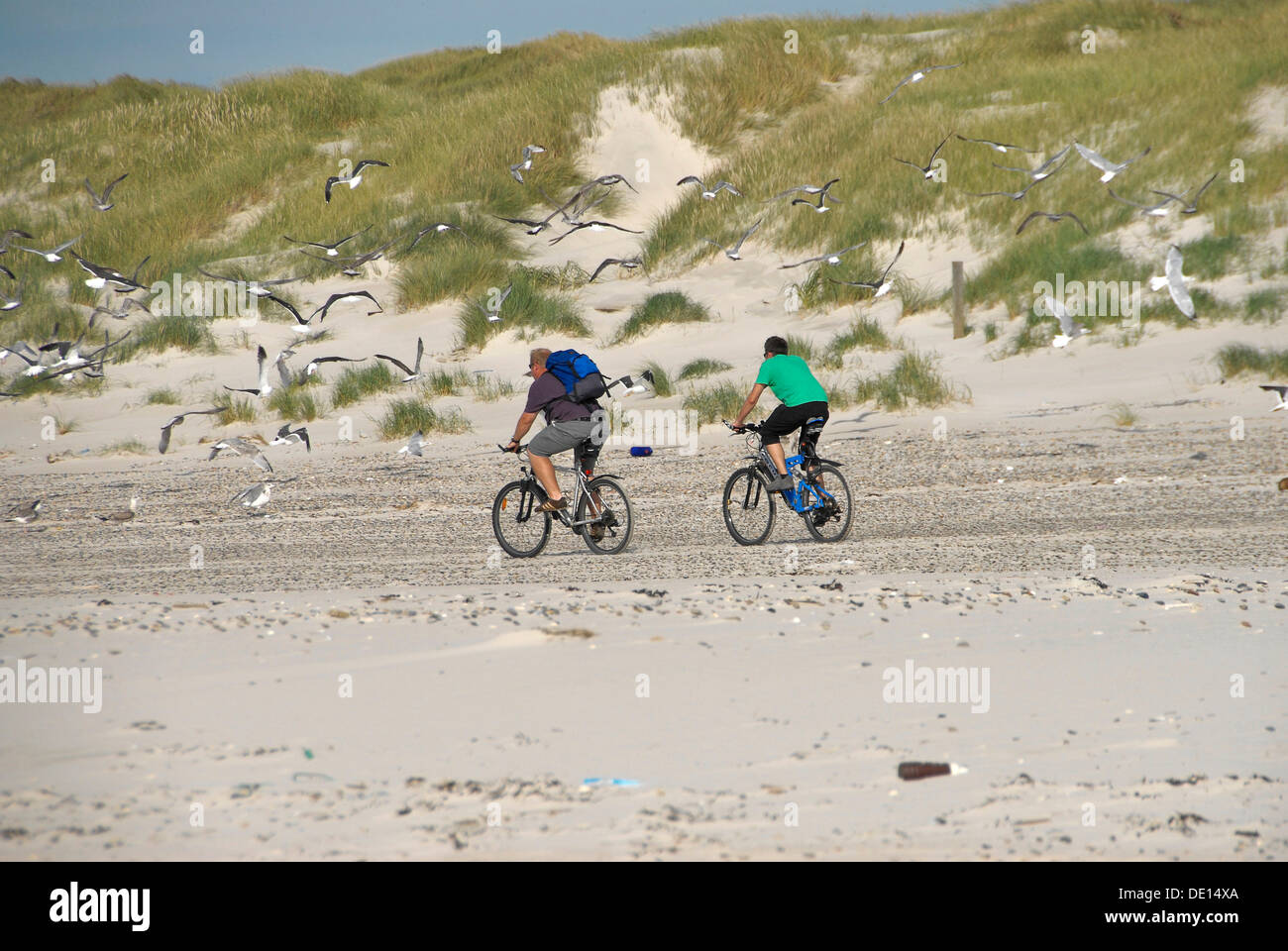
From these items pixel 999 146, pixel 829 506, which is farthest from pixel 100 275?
pixel 999 146

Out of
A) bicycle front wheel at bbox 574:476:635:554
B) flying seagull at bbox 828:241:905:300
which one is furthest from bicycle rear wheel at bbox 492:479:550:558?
flying seagull at bbox 828:241:905:300

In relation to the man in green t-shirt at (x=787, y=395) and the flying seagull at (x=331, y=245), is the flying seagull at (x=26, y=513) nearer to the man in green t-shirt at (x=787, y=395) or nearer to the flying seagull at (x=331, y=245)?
the flying seagull at (x=331, y=245)

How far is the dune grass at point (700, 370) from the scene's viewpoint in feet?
64.3

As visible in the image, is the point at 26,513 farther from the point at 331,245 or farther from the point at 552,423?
the point at 331,245

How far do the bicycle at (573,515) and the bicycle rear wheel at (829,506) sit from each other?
1467 millimetres

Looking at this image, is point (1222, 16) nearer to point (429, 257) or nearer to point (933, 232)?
point (933, 232)

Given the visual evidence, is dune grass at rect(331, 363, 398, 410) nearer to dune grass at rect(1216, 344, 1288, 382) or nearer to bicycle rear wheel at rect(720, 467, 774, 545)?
bicycle rear wheel at rect(720, 467, 774, 545)

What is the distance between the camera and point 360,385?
20359mm

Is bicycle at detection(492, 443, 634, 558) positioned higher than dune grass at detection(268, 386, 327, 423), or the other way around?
dune grass at detection(268, 386, 327, 423)

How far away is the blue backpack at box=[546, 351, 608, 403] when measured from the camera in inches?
351

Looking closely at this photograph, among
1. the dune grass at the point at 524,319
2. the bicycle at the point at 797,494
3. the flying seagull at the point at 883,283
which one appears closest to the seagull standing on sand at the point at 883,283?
the flying seagull at the point at 883,283

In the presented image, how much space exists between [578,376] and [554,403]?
0.93 feet

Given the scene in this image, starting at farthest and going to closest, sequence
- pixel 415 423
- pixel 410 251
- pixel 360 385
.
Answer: pixel 410 251
pixel 360 385
pixel 415 423

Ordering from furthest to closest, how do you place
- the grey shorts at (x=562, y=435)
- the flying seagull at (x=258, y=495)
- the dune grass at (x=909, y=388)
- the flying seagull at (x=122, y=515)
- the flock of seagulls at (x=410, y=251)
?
1. the dune grass at (x=909, y=388)
2. the flock of seagulls at (x=410, y=251)
3. the flying seagull at (x=122, y=515)
4. the flying seagull at (x=258, y=495)
5. the grey shorts at (x=562, y=435)
